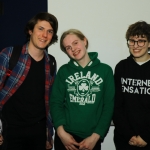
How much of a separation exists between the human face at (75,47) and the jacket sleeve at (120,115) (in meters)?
0.37

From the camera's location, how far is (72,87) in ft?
5.41

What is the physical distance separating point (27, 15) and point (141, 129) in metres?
1.56

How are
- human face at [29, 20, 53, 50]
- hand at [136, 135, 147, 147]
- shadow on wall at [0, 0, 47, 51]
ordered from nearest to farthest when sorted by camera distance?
1. hand at [136, 135, 147, 147]
2. human face at [29, 20, 53, 50]
3. shadow on wall at [0, 0, 47, 51]

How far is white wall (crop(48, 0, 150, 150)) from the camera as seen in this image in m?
1.95

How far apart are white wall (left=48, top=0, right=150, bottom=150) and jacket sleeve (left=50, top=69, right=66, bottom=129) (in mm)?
346

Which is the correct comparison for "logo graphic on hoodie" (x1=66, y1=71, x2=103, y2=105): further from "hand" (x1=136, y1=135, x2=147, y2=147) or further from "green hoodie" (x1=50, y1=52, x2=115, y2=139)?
"hand" (x1=136, y1=135, x2=147, y2=147)

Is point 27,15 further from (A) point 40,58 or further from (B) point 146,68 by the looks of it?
(B) point 146,68

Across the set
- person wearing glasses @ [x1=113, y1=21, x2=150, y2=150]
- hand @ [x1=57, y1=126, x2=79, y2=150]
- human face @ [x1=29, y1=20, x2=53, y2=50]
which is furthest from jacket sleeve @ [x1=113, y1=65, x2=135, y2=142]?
human face @ [x1=29, y1=20, x2=53, y2=50]

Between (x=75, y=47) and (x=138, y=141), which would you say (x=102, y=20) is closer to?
(x=75, y=47)

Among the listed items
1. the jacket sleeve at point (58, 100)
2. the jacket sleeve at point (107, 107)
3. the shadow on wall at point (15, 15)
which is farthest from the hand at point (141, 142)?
the shadow on wall at point (15, 15)

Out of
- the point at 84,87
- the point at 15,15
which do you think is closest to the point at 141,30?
the point at 84,87

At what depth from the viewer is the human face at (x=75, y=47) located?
64.1 inches

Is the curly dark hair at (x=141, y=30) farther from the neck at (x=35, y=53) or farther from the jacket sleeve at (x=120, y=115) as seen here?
the neck at (x=35, y=53)

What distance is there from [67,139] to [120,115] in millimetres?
494
